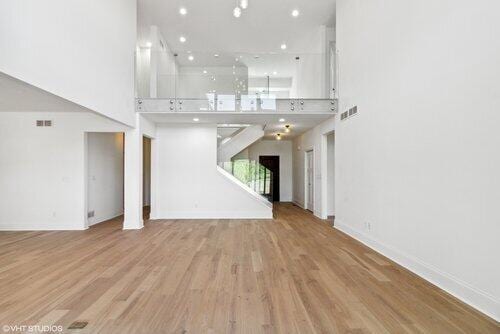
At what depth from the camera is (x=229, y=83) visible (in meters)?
7.77

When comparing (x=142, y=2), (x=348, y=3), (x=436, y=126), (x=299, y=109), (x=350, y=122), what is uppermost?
(x=142, y=2)

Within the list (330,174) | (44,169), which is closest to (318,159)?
(330,174)

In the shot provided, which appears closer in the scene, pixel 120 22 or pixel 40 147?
pixel 120 22

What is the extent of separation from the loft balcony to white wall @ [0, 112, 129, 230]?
1.47 m

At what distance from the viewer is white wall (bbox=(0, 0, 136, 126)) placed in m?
3.37

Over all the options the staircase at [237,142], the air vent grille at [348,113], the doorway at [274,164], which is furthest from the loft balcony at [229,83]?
the doorway at [274,164]

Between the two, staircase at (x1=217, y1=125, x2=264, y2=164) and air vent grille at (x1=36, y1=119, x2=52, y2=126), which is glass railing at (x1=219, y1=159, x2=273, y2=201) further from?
air vent grille at (x1=36, y1=119, x2=52, y2=126)

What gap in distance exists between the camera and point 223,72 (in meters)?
7.89

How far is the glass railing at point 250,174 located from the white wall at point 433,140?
3.73 metres

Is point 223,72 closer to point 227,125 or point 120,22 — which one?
point 227,125

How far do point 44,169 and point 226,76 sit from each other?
202 inches

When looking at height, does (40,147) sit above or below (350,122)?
below

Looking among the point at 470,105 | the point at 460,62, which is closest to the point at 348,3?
the point at 460,62

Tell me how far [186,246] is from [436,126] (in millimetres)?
4426
